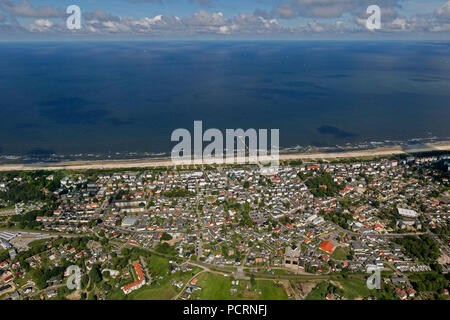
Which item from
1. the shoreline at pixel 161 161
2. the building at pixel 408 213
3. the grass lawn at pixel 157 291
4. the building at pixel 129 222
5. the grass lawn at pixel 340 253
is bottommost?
the grass lawn at pixel 157 291

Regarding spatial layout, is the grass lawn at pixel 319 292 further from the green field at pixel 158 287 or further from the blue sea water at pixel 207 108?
the blue sea water at pixel 207 108

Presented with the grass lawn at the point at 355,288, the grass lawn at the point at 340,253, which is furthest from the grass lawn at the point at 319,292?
the grass lawn at the point at 340,253

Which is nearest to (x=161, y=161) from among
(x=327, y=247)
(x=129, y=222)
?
(x=129, y=222)

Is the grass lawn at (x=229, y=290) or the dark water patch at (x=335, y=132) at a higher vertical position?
the dark water patch at (x=335, y=132)

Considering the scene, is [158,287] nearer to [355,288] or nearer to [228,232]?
[228,232]

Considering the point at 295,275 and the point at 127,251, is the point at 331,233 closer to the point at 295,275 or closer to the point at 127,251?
the point at 295,275

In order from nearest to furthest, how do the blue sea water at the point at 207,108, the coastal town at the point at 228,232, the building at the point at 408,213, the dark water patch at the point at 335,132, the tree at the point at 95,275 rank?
the coastal town at the point at 228,232
the tree at the point at 95,275
the building at the point at 408,213
the blue sea water at the point at 207,108
the dark water patch at the point at 335,132
